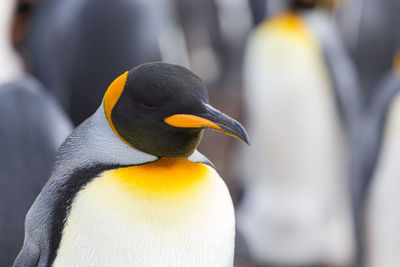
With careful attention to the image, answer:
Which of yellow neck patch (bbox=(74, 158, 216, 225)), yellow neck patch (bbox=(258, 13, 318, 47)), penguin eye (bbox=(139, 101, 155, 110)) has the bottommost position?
yellow neck patch (bbox=(258, 13, 318, 47))

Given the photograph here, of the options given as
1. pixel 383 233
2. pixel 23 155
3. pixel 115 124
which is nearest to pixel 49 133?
pixel 23 155

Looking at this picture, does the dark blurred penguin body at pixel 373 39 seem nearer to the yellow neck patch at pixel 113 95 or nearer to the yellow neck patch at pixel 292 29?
the yellow neck patch at pixel 292 29

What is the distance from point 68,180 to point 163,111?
0.18 m

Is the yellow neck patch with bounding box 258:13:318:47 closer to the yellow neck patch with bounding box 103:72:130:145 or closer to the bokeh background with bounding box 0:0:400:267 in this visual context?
the bokeh background with bounding box 0:0:400:267

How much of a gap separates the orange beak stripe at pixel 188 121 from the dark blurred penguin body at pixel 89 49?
6.65 feet

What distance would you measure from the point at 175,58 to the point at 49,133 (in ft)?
6.69

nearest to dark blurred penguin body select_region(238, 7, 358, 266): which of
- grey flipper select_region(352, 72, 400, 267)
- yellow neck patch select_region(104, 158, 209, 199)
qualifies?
grey flipper select_region(352, 72, 400, 267)

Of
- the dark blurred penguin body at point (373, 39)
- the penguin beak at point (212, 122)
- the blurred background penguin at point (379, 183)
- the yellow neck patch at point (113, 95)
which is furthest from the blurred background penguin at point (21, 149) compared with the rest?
the dark blurred penguin body at point (373, 39)

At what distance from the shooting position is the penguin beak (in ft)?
3.20

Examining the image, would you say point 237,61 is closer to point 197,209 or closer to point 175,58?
point 175,58

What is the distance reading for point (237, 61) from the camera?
6.35m

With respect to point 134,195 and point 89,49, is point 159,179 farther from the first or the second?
point 89,49

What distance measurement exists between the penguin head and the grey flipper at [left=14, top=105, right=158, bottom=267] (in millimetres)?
28

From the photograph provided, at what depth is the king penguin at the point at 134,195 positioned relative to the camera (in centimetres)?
101
